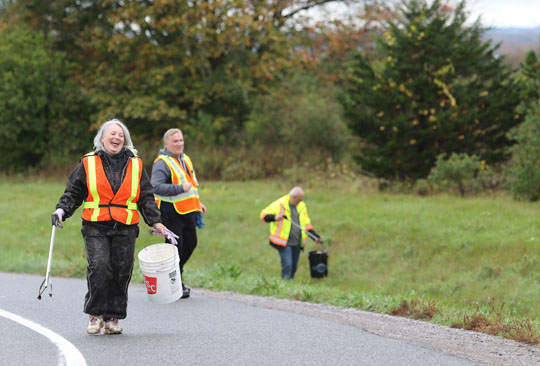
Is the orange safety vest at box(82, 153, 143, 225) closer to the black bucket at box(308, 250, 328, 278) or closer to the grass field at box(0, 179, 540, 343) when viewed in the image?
the grass field at box(0, 179, 540, 343)

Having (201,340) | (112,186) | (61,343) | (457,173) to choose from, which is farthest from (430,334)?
(457,173)

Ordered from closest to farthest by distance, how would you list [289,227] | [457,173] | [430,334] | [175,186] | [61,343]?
[61,343], [430,334], [175,186], [289,227], [457,173]

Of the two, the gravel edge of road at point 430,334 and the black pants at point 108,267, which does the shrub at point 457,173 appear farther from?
the black pants at point 108,267

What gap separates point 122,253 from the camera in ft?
23.6

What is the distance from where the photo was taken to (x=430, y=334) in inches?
291

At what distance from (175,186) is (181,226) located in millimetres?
622

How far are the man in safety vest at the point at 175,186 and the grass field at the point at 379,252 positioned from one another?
146cm

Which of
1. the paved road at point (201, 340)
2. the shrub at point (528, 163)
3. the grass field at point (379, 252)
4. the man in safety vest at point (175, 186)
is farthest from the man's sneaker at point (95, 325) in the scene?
the shrub at point (528, 163)

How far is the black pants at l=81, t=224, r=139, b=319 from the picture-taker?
707 centimetres

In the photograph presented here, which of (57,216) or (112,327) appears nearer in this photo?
(57,216)

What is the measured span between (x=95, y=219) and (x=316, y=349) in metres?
2.21

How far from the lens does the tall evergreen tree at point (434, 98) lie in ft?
72.4

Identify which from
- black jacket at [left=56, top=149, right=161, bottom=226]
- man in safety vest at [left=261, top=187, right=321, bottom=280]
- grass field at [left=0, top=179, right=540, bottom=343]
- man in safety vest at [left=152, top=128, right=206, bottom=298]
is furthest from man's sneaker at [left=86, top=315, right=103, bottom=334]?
man in safety vest at [left=261, top=187, right=321, bottom=280]

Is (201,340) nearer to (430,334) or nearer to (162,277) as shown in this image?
(162,277)
